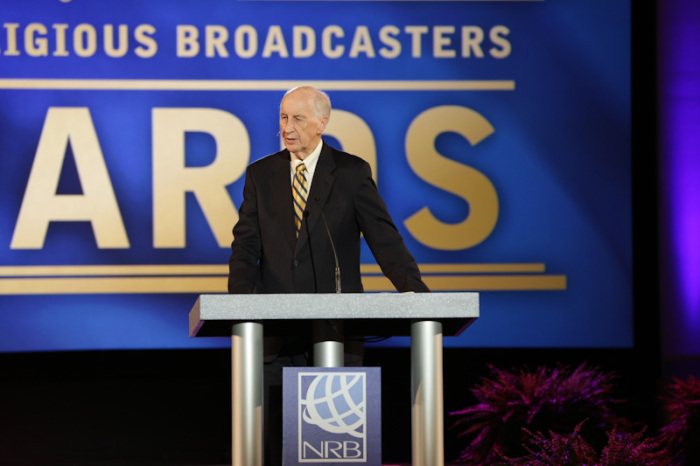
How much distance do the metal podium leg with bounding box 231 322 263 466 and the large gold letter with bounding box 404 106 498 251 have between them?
9.18 feet

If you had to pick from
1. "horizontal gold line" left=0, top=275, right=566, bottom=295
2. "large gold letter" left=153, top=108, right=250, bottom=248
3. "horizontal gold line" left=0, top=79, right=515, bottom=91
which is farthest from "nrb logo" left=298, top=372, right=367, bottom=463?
"horizontal gold line" left=0, top=79, right=515, bottom=91

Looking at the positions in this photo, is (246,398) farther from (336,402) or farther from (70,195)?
(70,195)

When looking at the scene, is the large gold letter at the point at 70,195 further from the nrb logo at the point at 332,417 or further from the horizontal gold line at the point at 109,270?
the nrb logo at the point at 332,417

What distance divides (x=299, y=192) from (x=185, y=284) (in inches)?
84.9

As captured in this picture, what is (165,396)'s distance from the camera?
Answer: 4.95 m

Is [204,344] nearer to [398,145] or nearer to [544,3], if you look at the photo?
[398,145]

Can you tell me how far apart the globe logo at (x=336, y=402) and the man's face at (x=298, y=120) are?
78cm

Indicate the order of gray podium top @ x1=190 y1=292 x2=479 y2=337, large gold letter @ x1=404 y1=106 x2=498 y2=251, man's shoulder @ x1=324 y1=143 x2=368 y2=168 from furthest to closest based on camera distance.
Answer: large gold letter @ x1=404 y1=106 x2=498 y2=251
man's shoulder @ x1=324 y1=143 x2=368 y2=168
gray podium top @ x1=190 y1=292 x2=479 y2=337

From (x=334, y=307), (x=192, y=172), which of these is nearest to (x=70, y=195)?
(x=192, y=172)

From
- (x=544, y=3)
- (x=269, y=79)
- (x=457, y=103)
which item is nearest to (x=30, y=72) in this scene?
(x=269, y=79)

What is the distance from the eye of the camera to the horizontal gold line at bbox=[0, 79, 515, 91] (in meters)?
4.80

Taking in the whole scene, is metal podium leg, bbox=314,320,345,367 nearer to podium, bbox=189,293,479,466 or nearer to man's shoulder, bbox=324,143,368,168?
podium, bbox=189,293,479,466

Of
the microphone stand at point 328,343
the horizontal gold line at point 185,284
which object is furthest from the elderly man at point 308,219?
the horizontal gold line at point 185,284

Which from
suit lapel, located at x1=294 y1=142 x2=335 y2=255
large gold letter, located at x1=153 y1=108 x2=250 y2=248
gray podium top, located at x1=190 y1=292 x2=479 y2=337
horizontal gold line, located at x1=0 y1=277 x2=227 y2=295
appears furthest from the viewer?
large gold letter, located at x1=153 y1=108 x2=250 y2=248
